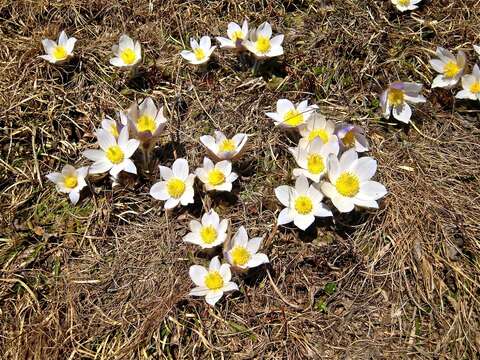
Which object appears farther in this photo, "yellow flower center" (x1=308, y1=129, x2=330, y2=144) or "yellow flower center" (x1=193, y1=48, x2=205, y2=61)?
"yellow flower center" (x1=193, y1=48, x2=205, y2=61)

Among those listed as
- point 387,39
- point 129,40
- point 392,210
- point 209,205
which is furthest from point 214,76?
point 392,210

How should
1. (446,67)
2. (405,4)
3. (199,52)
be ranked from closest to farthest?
(446,67)
(199,52)
(405,4)

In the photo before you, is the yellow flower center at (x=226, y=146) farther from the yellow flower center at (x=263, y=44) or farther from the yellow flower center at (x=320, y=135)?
the yellow flower center at (x=263, y=44)

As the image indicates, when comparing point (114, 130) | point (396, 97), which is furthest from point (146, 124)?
point (396, 97)

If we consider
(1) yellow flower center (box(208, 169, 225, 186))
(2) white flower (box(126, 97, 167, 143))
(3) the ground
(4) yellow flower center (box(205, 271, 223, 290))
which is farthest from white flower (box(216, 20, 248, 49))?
(4) yellow flower center (box(205, 271, 223, 290))

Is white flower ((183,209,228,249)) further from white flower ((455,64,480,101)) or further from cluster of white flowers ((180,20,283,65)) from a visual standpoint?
white flower ((455,64,480,101))

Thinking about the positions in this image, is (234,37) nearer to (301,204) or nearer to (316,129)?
(316,129)
